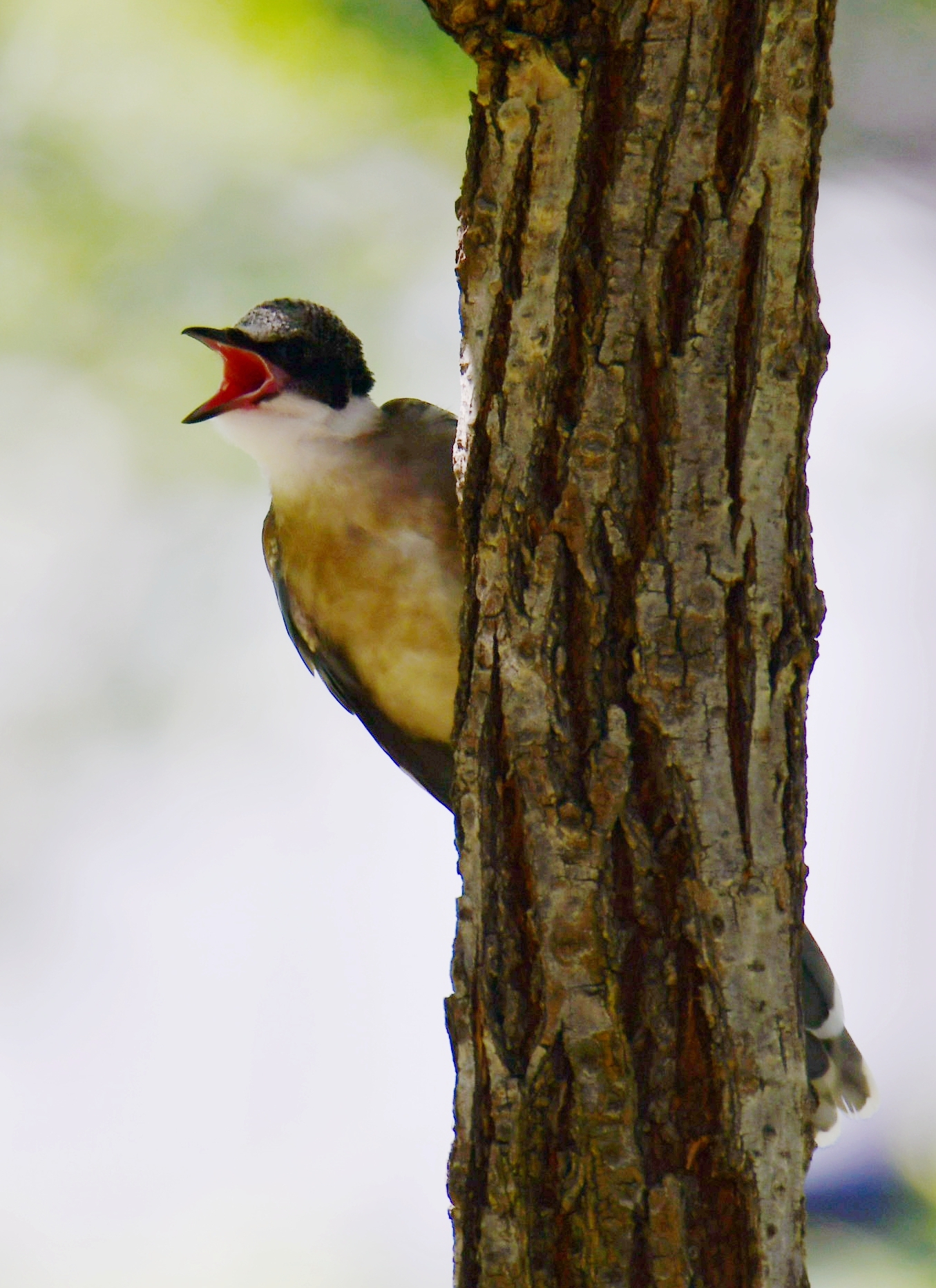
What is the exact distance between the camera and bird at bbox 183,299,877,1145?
351 cm

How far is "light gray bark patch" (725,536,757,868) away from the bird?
1.49 m

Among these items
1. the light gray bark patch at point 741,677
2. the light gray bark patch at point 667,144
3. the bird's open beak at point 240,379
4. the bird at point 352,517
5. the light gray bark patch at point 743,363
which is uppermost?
the bird's open beak at point 240,379

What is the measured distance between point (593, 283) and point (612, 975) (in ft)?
3.32

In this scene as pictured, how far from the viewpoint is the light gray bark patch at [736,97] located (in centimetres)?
192

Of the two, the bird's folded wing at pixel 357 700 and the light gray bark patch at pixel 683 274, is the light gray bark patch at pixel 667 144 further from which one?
the bird's folded wing at pixel 357 700

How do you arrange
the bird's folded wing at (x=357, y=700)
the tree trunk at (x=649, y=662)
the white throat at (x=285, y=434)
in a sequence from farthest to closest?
the bird's folded wing at (x=357, y=700)
the white throat at (x=285, y=434)
the tree trunk at (x=649, y=662)

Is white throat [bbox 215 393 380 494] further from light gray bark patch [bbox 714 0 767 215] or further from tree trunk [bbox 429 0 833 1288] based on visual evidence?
light gray bark patch [bbox 714 0 767 215]

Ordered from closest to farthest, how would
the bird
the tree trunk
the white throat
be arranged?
the tree trunk
the bird
the white throat

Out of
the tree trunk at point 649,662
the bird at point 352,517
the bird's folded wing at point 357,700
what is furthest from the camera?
the bird's folded wing at point 357,700

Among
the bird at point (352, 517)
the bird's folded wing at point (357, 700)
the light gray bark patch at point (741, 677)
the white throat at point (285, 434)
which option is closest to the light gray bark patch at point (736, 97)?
the light gray bark patch at point (741, 677)

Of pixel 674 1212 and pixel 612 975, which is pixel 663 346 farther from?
pixel 674 1212

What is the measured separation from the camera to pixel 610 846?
1.95 m

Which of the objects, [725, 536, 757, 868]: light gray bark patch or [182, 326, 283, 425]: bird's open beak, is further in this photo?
[182, 326, 283, 425]: bird's open beak

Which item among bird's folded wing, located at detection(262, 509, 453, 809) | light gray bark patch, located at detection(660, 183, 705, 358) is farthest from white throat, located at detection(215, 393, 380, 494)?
light gray bark patch, located at detection(660, 183, 705, 358)
